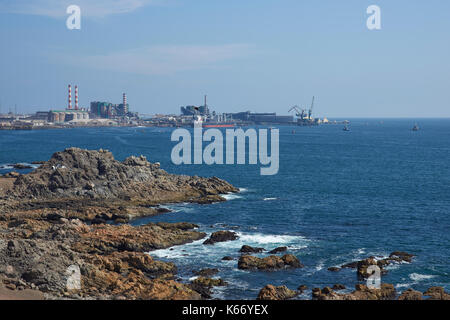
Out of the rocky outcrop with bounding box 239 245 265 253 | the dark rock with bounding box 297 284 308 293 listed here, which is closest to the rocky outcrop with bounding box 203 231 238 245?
the rocky outcrop with bounding box 239 245 265 253

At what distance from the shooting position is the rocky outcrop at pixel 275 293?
2870 cm

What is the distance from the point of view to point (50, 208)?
2094 inches

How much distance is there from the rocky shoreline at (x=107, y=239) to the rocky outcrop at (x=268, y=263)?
0.08 metres

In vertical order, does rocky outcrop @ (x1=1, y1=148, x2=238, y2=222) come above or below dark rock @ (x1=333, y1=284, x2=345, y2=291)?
above

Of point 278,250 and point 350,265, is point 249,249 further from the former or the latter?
point 350,265

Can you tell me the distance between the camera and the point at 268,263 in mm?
35781

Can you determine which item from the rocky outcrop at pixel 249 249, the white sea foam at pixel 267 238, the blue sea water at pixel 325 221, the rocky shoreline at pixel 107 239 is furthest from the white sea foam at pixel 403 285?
the white sea foam at pixel 267 238

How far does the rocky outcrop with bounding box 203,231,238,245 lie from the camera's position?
4244 cm

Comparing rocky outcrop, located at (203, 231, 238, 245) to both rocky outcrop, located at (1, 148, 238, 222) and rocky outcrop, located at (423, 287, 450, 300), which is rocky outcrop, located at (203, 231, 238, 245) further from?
rocky outcrop, located at (423, 287, 450, 300)

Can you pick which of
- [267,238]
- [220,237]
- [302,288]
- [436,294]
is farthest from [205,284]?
[436,294]

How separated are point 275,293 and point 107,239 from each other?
17.2 metres

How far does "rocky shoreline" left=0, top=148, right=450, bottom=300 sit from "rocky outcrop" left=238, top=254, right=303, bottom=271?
0.08 meters

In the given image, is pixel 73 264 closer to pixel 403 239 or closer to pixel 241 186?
pixel 403 239

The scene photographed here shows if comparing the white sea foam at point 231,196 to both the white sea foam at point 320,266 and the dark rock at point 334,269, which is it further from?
the dark rock at point 334,269
